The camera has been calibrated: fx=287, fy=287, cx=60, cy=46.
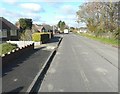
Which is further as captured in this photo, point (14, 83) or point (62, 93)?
point (14, 83)

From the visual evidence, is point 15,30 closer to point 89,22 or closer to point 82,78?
point 89,22

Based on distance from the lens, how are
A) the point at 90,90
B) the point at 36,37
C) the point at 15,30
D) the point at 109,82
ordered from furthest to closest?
1. the point at 15,30
2. the point at 36,37
3. the point at 109,82
4. the point at 90,90

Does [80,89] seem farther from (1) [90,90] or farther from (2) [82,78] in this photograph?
(2) [82,78]

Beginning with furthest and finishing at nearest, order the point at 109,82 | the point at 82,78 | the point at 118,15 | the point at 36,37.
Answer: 1. the point at 118,15
2. the point at 36,37
3. the point at 82,78
4. the point at 109,82

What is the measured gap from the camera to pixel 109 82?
11.7 metres

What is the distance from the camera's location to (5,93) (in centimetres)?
907

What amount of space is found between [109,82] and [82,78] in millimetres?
1402

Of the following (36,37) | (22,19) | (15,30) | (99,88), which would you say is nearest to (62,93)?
(99,88)

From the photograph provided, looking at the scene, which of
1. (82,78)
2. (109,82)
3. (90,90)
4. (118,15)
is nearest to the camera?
(90,90)

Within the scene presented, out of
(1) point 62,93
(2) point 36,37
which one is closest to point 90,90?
(1) point 62,93

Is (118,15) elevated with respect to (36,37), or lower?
elevated

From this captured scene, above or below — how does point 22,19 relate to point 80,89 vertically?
above

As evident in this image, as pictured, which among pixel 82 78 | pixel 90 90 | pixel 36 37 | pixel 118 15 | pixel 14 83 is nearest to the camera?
pixel 90 90

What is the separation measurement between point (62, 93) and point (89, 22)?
75765 millimetres
